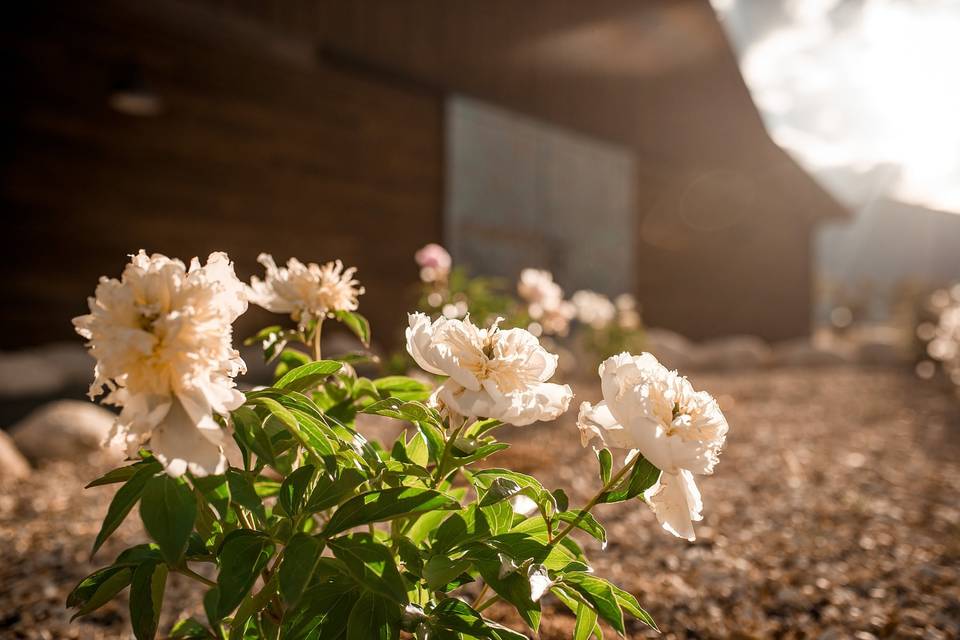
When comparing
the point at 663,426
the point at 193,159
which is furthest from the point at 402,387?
the point at 193,159

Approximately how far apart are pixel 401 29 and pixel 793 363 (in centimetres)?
648

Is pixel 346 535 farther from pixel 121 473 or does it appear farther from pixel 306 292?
pixel 306 292

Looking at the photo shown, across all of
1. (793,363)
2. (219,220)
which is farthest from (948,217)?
(219,220)

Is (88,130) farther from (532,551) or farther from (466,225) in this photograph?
(532,551)

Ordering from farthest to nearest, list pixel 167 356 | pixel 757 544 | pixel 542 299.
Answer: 1. pixel 542 299
2. pixel 757 544
3. pixel 167 356

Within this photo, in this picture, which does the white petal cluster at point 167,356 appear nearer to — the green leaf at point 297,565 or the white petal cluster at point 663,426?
the green leaf at point 297,565

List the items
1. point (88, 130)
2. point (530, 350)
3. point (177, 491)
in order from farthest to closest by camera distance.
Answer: point (88, 130) → point (530, 350) → point (177, 491)

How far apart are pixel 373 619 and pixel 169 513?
28 centimetres

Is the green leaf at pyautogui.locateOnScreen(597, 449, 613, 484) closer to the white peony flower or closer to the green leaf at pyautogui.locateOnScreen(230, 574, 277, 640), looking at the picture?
the green leaf at pyautogui.locateOnScreen(230, 574, 277, 640)

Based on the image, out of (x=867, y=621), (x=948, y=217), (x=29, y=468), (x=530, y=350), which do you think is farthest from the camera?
(x=948, y=217)

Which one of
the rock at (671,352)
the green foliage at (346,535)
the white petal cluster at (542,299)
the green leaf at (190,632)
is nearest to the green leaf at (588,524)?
the green foliage at (346,535)

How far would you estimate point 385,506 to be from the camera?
820 mm

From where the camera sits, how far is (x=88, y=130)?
5508mm

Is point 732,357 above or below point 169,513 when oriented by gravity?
below
